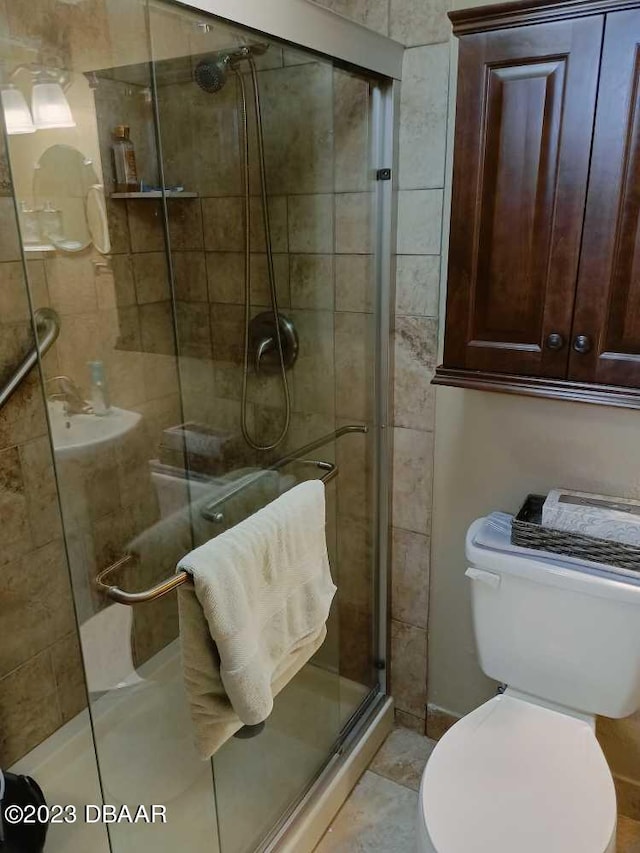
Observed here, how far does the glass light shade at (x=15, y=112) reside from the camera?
3.47 ft

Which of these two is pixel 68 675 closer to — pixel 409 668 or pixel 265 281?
pixel 409 668

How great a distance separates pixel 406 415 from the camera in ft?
6.07

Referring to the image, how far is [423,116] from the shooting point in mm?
1620

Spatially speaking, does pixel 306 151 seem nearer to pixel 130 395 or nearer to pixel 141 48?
pixel 141 48

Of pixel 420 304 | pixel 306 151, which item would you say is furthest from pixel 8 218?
pixel 420 304

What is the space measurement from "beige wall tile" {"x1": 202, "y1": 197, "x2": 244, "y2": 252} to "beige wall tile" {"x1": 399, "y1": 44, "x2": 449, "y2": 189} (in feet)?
1.57

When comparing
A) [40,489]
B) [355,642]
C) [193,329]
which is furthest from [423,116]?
[355,642]

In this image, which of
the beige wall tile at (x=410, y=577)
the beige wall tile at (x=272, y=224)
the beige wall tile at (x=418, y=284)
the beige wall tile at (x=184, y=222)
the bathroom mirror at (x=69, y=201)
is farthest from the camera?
the beige wall tile at (x=410, y=577)

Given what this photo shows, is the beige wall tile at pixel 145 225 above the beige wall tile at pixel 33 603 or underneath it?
above

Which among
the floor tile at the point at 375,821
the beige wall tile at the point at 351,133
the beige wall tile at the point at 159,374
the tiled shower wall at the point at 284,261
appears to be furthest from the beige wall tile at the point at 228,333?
the floor tile at the point at 375,821

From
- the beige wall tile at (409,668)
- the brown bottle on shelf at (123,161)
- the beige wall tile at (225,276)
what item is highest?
the brown bottle on shelf at (123,161)

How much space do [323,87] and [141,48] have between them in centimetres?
45

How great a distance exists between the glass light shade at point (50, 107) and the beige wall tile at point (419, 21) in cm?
84

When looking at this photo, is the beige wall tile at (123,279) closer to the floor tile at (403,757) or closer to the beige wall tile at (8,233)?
the beige wall tile at (8,233)
